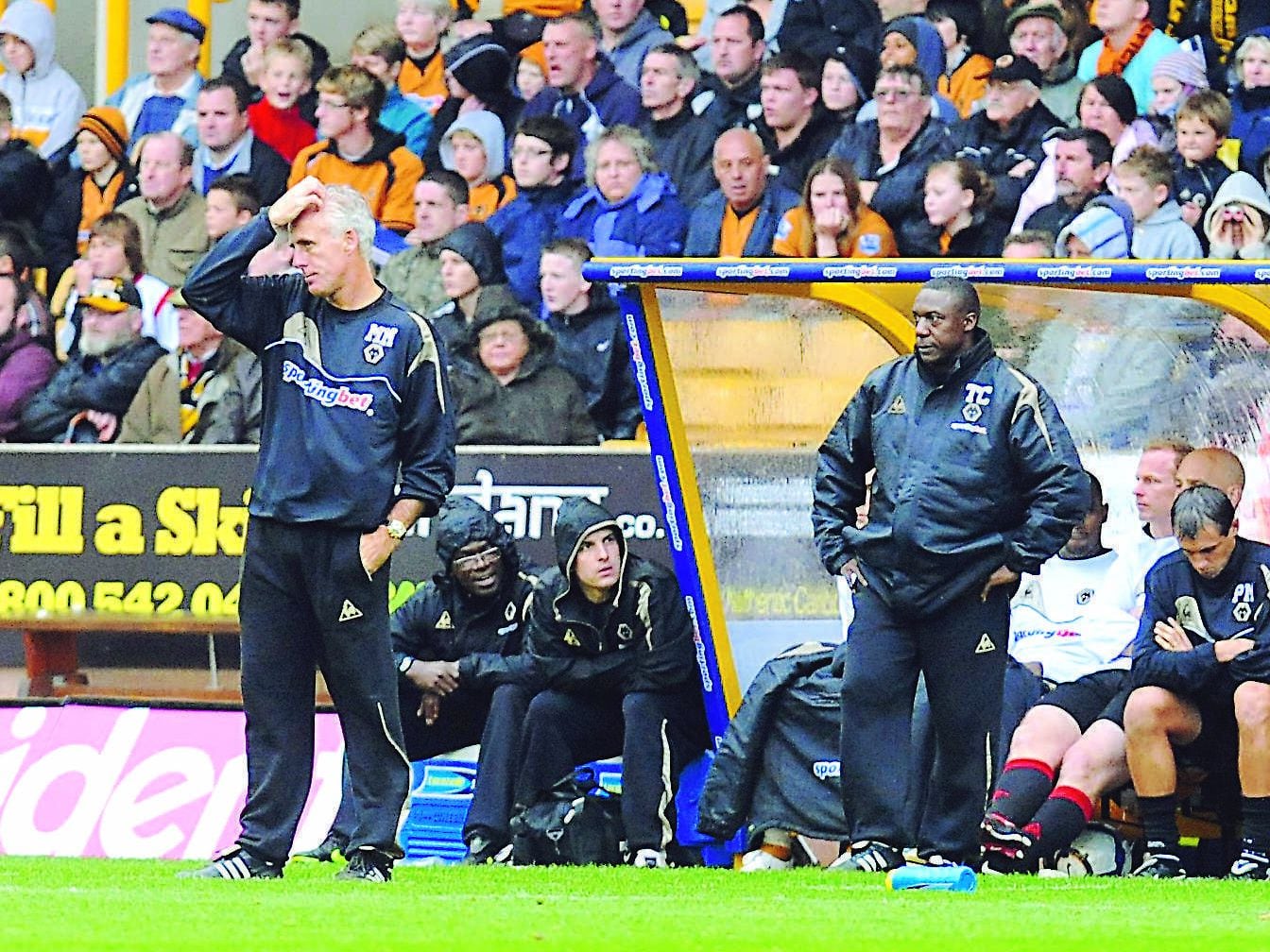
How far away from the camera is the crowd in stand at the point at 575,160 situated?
40.2ft

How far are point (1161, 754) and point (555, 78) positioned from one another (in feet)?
21.0

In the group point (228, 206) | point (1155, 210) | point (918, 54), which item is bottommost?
point (228, 206)

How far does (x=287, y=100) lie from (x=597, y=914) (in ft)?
32.7

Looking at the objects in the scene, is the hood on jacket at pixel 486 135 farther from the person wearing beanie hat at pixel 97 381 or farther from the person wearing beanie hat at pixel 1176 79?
the person wearing beanie hat at pixel 1176 79

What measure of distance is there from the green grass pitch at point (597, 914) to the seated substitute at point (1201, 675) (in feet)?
2.27

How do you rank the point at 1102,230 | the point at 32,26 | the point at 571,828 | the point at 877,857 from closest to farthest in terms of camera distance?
the point at 877,857 → the point at 571,828 → the point at 1102,230 → the point at 32,26

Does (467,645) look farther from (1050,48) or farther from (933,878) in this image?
(1050,48)

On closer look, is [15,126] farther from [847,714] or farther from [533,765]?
[847,714]

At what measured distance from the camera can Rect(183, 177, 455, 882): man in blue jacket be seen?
24.4 feet

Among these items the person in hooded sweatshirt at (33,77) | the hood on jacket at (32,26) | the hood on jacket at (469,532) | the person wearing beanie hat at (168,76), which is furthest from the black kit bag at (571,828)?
the hood on jacket at (32,26)

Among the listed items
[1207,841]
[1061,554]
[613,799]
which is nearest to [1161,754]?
[1207,841]

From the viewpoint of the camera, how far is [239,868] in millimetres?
7523

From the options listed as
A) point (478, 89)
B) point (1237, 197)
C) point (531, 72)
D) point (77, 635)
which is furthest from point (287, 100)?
point (1237, 197)

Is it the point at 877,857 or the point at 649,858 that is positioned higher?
the point at 877,857
